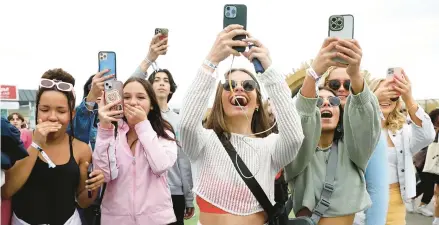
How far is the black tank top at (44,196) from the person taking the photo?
2414 millimetres

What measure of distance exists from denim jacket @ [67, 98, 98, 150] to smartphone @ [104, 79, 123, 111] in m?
0.53

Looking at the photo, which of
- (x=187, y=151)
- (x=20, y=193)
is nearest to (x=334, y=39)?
(x=187, y=151)

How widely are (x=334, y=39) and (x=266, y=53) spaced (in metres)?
0.32

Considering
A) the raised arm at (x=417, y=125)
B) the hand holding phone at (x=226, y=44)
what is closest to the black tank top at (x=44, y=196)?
the hand holding phone at (x=226, y=44)

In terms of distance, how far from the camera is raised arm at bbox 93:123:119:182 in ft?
8.54

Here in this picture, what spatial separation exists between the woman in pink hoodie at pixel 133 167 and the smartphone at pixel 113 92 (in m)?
0.03

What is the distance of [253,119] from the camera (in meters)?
2.59

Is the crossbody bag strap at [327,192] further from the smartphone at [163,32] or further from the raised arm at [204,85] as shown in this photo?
the smartphone at [163,32]

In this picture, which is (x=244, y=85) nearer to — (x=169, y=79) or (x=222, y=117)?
(x=222, y=117)

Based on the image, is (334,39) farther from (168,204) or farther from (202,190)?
(168,204)

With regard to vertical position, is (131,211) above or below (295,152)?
below

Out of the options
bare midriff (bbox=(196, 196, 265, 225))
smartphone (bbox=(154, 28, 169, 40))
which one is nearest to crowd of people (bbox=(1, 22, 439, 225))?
bare midriff (bbox=(196, 196, 265, 225))

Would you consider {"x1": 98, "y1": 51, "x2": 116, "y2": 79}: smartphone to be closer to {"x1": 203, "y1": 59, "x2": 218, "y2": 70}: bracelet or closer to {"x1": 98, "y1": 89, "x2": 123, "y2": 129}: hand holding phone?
{"x1": 98, "y1": 89, "x2": 123, "y2": 129}: hand holding phone

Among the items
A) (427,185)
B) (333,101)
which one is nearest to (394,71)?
(333,101)
